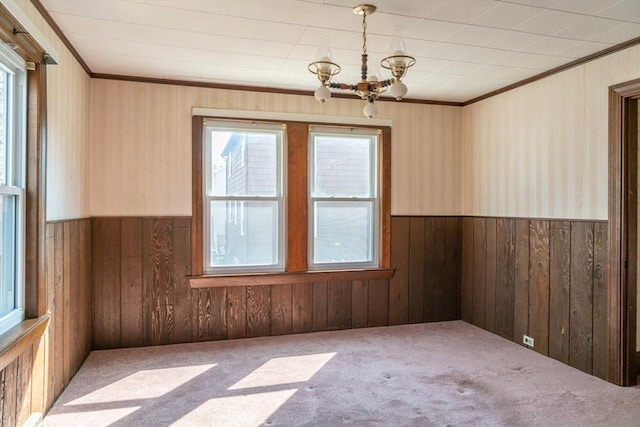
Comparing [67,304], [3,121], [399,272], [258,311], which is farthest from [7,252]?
[399,272]

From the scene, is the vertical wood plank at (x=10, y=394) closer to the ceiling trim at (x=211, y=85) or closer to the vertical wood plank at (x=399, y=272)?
the ceiling trim at (x=211, y=85)

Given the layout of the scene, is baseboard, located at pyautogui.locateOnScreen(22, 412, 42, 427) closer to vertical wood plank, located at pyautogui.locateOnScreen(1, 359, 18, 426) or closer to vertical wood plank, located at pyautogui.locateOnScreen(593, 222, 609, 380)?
vertical wood plank, located at pyautogui.locateOnScreen(1, 359, 18, 426)

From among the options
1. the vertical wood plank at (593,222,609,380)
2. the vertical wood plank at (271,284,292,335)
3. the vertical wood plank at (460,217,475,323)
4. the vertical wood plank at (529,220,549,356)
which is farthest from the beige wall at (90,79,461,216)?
the vertical wood plank at (593,222,609,380)

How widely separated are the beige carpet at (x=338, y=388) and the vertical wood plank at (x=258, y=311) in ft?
0.55

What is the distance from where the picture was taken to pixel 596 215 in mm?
3424

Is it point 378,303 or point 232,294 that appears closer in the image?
point 232,294

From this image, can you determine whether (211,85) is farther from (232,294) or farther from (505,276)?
(505,276)

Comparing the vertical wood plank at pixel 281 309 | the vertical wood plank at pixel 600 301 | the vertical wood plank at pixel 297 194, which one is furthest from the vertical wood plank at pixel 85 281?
the vertical wood plank at pixel 600 301

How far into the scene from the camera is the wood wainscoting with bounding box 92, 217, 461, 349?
13.2 ft

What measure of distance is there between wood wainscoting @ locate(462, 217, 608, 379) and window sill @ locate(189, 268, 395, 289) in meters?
1.01

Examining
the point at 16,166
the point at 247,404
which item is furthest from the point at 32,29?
the point at 247,404

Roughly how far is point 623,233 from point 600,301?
559 mm

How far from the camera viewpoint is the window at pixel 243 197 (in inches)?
170

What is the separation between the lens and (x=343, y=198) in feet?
15.4
